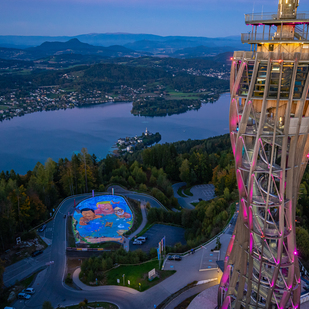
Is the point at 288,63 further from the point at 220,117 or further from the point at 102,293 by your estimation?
the point at 220,117

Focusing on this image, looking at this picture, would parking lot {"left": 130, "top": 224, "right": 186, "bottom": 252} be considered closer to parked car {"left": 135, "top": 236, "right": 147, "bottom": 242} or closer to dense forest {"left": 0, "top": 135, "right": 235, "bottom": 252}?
parked car {"left": 135, "top": 236, "right": 147, "bottom": 242}

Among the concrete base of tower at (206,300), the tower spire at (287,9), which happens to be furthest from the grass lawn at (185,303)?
the tower spire at (287,9)

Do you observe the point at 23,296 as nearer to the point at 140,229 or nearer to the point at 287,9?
the point at 140,229

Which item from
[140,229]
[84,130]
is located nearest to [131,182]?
[140,229]

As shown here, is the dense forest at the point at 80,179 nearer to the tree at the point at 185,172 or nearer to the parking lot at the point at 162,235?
the tree at the point at 185,172

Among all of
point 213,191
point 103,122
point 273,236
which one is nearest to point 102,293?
point 273,236
